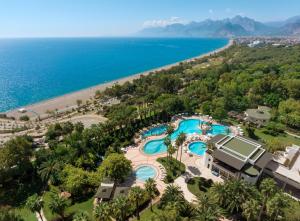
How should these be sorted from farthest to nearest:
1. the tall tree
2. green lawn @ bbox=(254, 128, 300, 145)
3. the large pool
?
green lawn @ bbox=(254, 128, 300, 145), the large pool, the tall tree

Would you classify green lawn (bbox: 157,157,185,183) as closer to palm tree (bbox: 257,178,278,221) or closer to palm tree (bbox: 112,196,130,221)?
palm tree (bbox: 112,196,130,221)

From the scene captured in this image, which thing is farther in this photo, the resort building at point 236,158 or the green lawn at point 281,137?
the green lawn at point 281,137

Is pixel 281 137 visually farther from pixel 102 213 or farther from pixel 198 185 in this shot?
pixel 102 213

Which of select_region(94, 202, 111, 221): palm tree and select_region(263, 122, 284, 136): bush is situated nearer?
select_region(94, 202, 111, 221): palm tree

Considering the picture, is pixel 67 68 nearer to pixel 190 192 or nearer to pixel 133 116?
pixel 133 116

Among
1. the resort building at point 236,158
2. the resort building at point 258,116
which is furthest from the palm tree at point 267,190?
the resort building at point 258,116

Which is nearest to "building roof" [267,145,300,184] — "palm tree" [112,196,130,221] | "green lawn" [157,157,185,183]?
"green lawn" [157,157,185,183]

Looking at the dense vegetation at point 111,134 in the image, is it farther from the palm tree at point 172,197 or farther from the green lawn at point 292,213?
the palm tree at point 172,197
